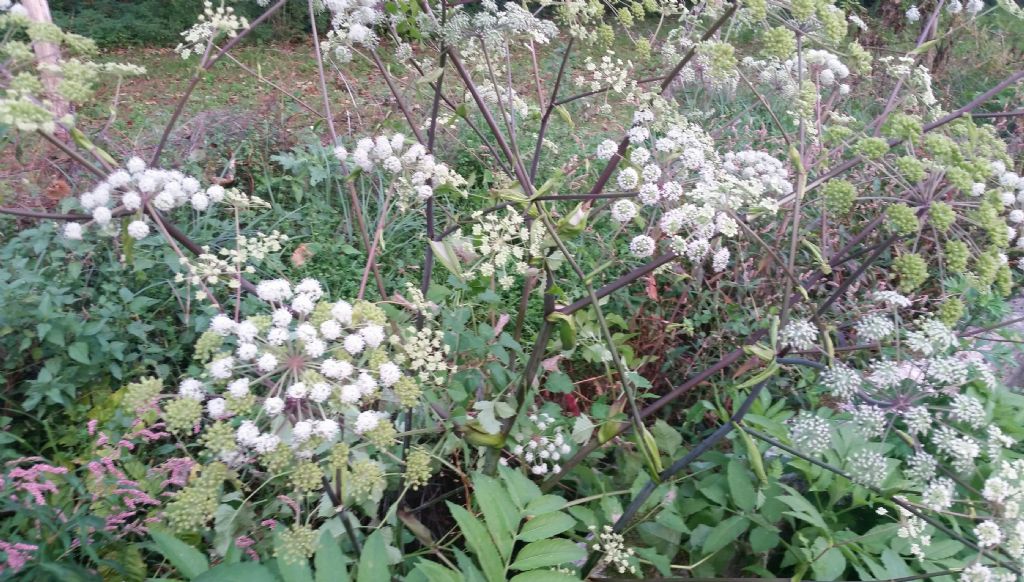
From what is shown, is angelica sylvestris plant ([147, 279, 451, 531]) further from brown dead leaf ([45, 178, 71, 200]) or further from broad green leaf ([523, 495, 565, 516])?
brown dead leaf ([45, 178, 71, 200])

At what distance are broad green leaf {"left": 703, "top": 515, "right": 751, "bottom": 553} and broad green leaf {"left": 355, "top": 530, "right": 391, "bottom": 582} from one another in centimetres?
90

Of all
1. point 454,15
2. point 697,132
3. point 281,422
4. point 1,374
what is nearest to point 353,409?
point 281,422

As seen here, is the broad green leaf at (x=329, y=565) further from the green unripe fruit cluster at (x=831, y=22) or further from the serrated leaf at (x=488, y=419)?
the green unripe fruit cluster at (x=831, y=22)

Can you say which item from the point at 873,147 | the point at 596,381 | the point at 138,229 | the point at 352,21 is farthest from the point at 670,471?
the point at 352,21

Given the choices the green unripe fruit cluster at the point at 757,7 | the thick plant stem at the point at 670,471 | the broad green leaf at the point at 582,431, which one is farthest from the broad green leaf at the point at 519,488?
the green unripe fruit cluster at the point at 757,7

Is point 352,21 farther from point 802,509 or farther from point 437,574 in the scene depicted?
point 802,509

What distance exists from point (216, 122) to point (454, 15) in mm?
3195

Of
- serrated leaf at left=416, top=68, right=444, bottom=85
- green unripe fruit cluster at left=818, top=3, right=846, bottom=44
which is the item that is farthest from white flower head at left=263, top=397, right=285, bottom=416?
green unripe fruit cluster at left=818, top=3, right=846, bottom=44

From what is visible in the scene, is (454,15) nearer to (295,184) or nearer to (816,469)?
(816,469)

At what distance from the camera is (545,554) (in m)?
1.53

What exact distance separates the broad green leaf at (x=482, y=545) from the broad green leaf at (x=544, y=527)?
8 centimetres

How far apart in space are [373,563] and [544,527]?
1.31ft

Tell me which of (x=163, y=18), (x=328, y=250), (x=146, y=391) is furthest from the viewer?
(x=163, y=18)

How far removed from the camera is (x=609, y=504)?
1.95 m
